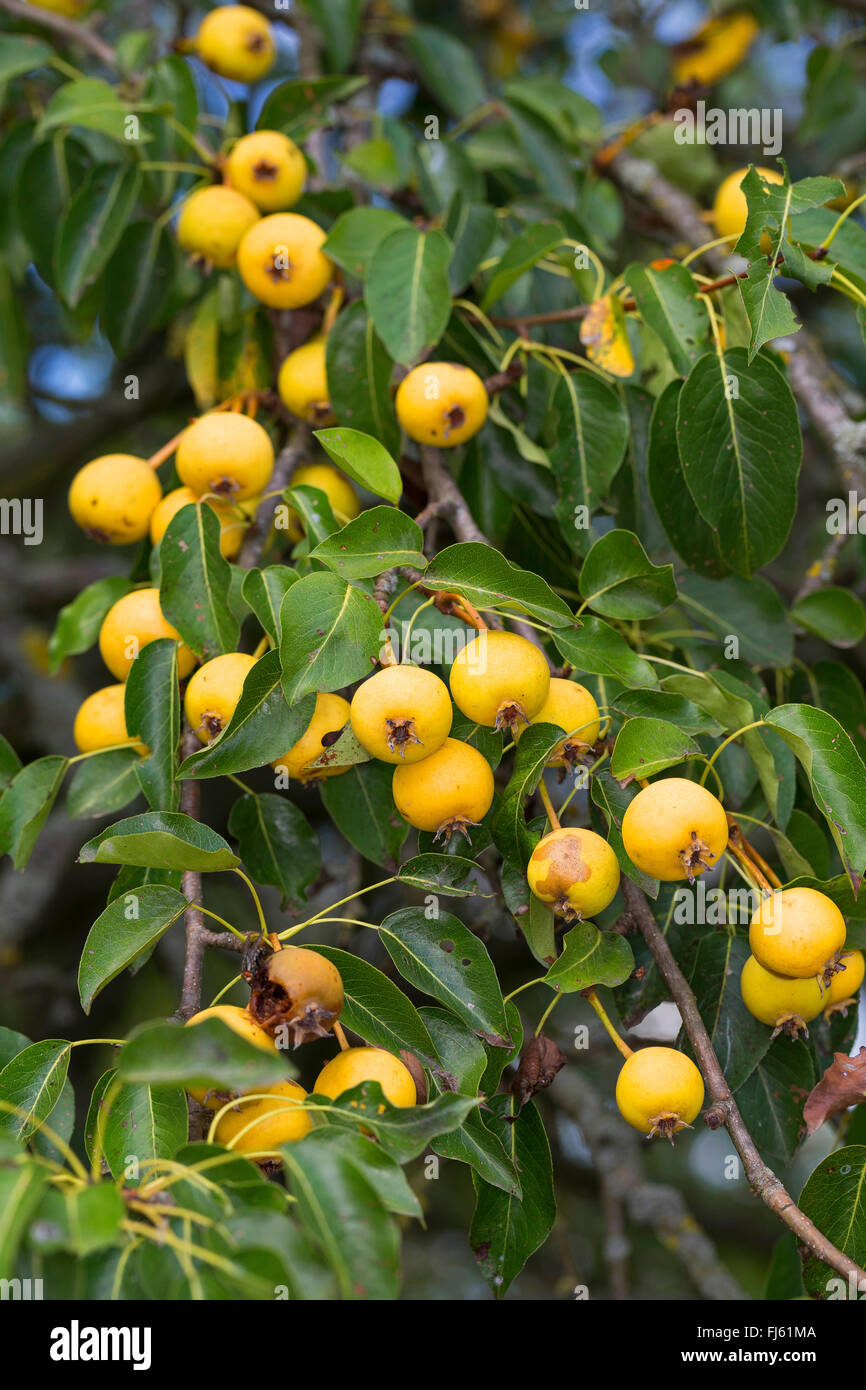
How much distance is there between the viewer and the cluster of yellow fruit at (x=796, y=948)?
1.48m

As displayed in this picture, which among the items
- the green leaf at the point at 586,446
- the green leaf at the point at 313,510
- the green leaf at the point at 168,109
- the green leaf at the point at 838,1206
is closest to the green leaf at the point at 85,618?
the green leaf at the point at 313,510

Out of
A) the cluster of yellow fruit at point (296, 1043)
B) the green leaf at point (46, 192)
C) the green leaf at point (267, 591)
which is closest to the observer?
the cluster of yellow fruit at point (296, 1043)

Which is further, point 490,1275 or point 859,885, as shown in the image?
point 490,1275

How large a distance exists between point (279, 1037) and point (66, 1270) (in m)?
0.36

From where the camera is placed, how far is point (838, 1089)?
161cm

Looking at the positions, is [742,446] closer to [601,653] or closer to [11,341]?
[601,653]

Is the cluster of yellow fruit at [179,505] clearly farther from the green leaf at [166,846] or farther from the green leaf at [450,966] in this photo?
the green leaf at [450,966]

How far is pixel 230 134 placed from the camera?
2904 millimetres

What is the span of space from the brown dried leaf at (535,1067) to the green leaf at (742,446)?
0.90 meters

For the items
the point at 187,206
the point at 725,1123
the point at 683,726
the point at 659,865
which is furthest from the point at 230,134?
the point at 725,1123

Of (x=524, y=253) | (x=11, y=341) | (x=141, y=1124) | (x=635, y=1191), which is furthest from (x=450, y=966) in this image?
(x=11, y=341)

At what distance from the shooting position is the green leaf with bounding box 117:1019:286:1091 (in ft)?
3.57

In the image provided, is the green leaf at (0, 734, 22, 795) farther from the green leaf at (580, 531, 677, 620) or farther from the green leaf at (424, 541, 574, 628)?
the green leaf at (580, 531, 677, 620)

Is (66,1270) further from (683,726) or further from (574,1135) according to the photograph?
(574,1135)
